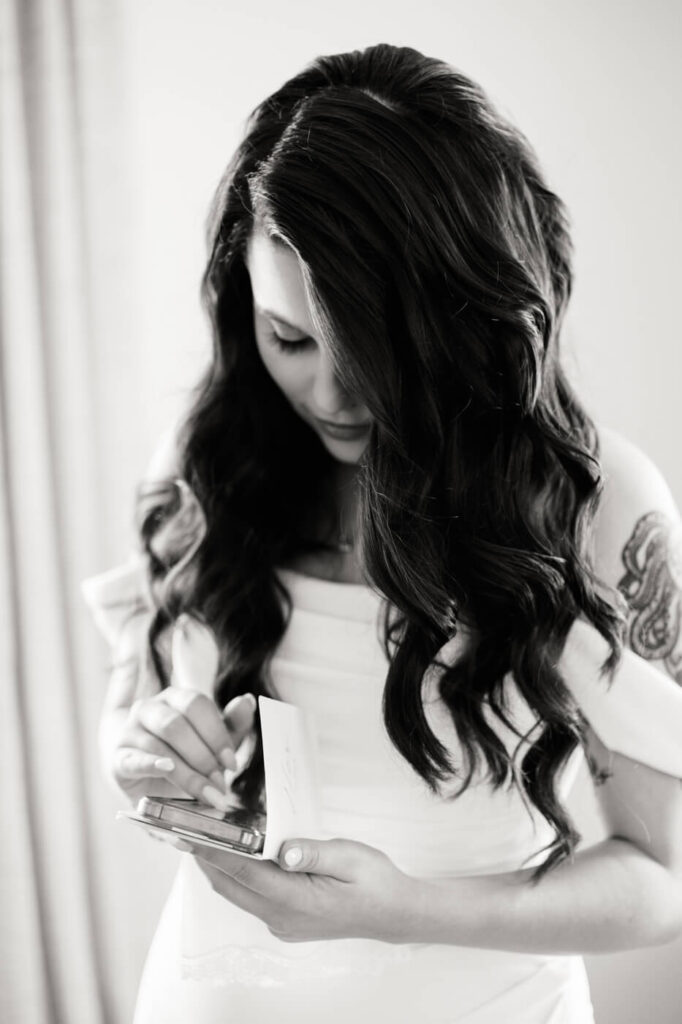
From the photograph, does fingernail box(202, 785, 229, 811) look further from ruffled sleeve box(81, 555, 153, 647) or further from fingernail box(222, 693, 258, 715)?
ruffled sleeve box(81, 555, 153, 647)

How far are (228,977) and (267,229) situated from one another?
90 cm

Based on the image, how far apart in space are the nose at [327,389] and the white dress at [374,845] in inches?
10.5

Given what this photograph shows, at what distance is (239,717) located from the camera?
1176mm

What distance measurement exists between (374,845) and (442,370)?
2.01 feet

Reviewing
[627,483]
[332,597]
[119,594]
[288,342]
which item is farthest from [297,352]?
[119,594]

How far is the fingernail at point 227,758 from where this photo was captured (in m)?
1.10

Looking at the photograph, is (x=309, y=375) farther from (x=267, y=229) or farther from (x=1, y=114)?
(x=1, y=114)

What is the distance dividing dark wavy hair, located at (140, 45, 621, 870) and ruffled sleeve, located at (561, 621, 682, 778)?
2cm

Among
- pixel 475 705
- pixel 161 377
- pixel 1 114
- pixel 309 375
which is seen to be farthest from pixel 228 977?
pixel 1 114

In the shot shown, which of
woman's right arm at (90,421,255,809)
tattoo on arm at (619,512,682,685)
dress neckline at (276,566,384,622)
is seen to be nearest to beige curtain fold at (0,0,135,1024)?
woman's right arm at (90,421,255,809)

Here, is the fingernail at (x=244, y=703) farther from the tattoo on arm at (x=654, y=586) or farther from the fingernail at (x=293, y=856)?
the tattoo on arm at (x=654, y=586)

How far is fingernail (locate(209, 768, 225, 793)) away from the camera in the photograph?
1.09 meters

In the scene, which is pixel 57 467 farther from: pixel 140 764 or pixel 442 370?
pixel 442 370

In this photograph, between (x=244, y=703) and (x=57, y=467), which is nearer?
(x=244, y=703)
